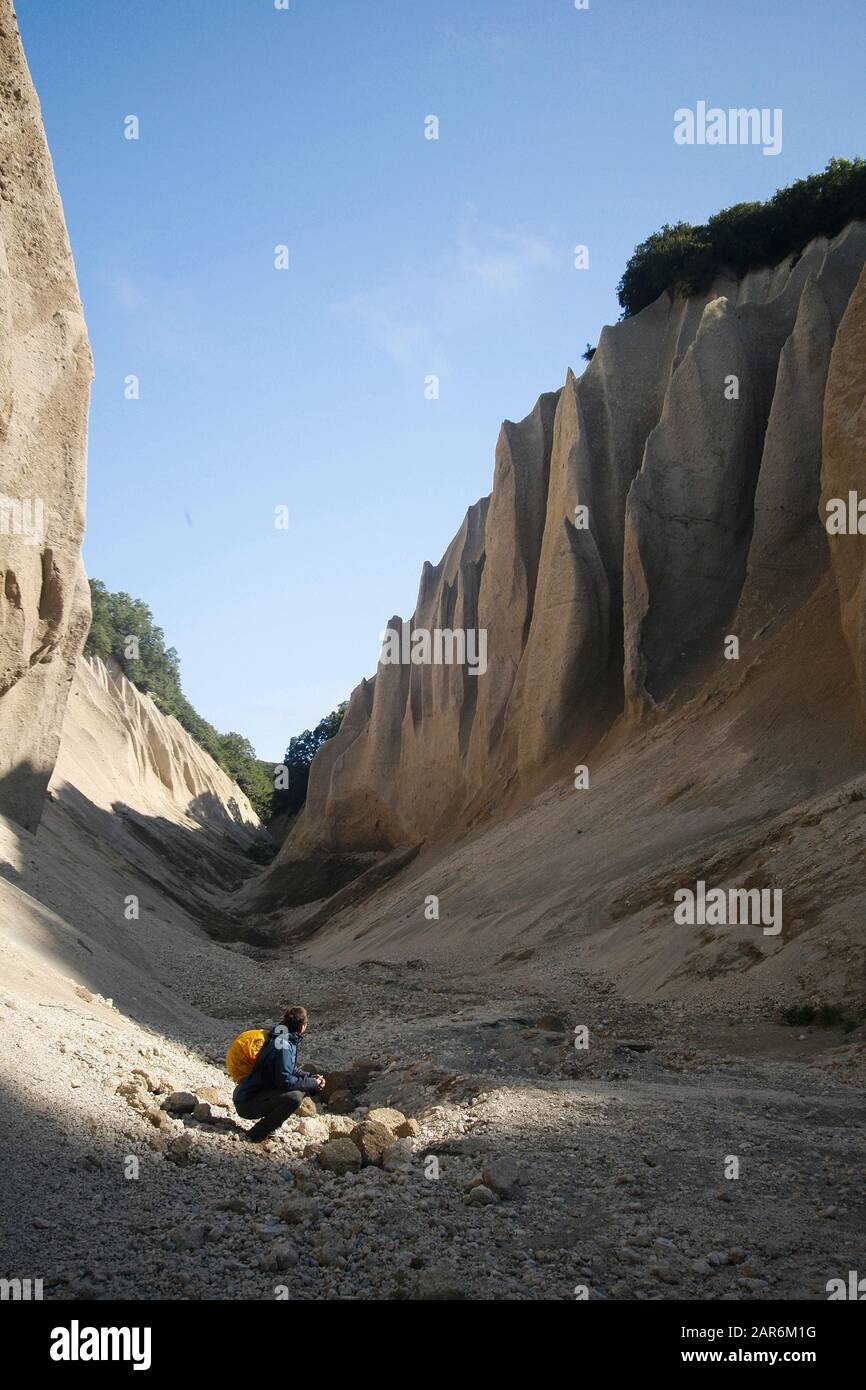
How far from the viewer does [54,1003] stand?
834cm

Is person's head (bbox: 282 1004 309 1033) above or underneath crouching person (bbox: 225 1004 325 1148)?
above

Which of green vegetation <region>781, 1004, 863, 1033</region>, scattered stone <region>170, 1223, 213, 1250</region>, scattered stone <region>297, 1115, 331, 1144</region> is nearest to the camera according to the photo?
scattered stone <region>170, 1223, 213, 1250</region>

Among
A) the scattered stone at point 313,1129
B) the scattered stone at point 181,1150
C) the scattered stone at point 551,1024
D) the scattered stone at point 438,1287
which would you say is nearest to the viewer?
A: the scattered stone at point 438,1287

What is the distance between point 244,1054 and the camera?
693cm

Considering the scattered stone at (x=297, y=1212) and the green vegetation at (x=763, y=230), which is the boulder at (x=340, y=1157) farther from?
the green vegetation at (x=763, y=230)

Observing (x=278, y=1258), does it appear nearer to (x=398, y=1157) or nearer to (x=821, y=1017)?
(x=398, y=1157)

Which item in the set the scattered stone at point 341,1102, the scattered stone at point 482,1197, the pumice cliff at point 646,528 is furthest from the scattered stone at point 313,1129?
the pumice cliff at point 646,528

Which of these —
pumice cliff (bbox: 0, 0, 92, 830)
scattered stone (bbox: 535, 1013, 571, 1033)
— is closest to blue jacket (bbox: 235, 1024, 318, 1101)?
scattered stone (bbox: 535, 1013, 571, 1033)

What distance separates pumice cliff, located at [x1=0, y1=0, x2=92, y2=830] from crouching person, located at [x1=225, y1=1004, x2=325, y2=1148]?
7348 mm

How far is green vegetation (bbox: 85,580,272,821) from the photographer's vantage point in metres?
59.4

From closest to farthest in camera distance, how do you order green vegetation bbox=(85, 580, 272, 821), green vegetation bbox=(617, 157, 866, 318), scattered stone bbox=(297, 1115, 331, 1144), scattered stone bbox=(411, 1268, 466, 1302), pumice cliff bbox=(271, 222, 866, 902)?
scattered stone bbox=(411, 1268, 466, 1302) < scattered stone bbox=(297, 1115, 331, 1144) < pumice cliff bbox=(271, 222, 866, 902) < green vegetation bbox=(617, 157, 866, 318) < green vegetation bbox=(85, 580, 272, 821)

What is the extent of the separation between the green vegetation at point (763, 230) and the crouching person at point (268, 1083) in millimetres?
32419

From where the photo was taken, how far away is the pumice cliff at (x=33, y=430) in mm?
12469

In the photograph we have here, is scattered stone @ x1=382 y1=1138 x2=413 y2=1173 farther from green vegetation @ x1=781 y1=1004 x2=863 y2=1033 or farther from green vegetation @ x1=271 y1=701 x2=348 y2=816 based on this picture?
green vegetation @ x1=271 y1=701 x2=348 y2=816
